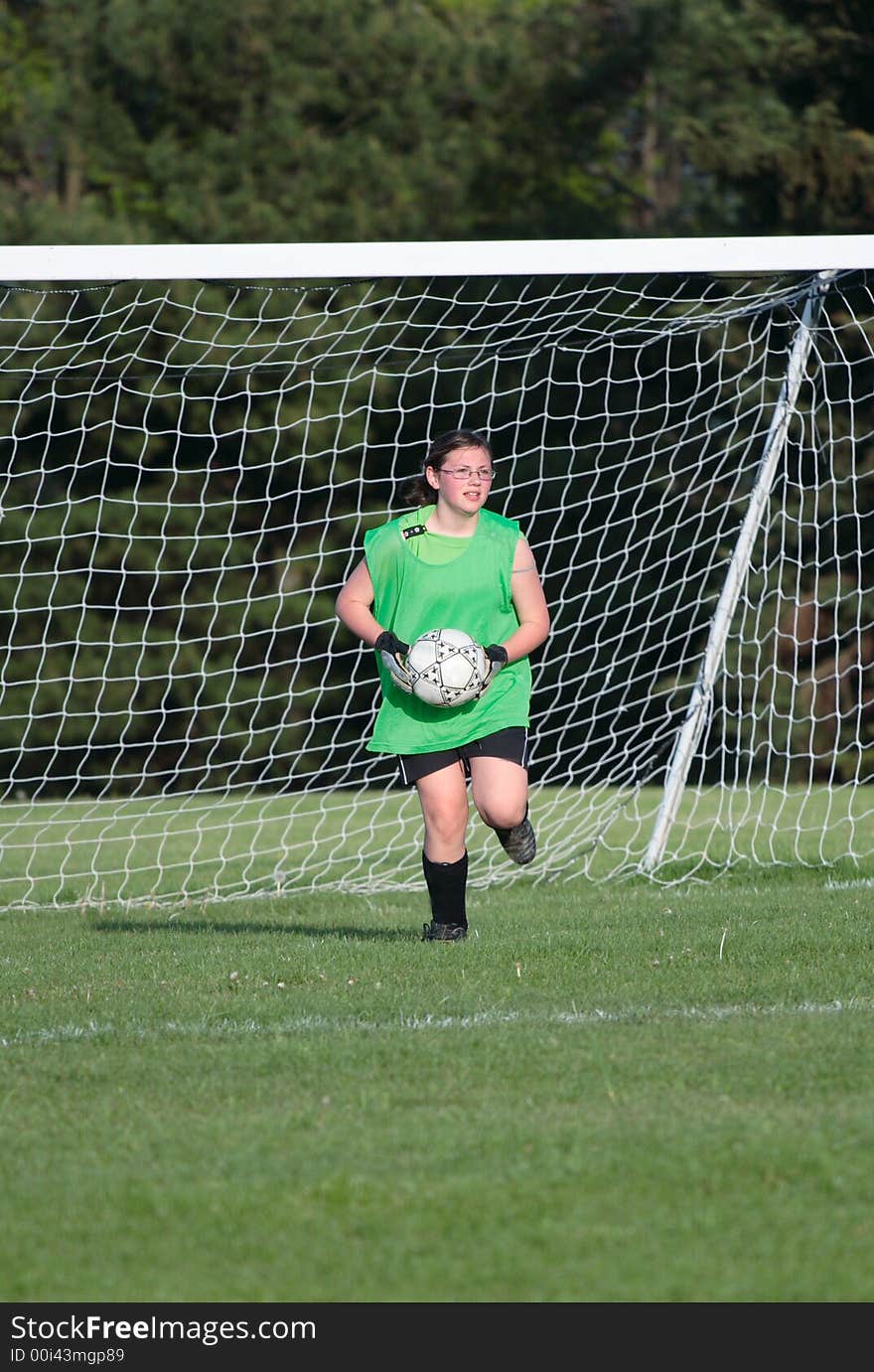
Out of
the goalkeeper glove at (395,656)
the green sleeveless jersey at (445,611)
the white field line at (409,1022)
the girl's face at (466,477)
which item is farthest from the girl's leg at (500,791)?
the white field line at (409,1022)

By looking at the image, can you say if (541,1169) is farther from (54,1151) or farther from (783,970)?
(783,970)

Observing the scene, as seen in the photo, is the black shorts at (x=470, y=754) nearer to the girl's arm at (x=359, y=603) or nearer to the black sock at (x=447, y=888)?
the black sock at (x=447, y=888)

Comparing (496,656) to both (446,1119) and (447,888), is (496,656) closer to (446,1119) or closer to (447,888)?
(447,888)

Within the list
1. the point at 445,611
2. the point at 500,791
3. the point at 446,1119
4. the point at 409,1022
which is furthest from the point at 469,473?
the point at 446,1119

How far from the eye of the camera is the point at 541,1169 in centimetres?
334

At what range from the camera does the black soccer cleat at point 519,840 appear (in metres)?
6.01

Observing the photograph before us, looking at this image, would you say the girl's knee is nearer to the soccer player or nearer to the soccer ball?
the soccer player

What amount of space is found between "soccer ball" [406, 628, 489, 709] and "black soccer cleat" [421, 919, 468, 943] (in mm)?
888

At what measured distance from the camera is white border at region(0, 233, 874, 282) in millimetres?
6988

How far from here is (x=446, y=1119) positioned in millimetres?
3689

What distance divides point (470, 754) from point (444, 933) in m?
0.65

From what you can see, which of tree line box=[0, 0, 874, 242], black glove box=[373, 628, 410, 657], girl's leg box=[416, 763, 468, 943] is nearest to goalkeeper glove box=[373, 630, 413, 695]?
black glove box=[373, 628, 410, 657]

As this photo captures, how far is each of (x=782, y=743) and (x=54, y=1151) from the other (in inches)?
503
